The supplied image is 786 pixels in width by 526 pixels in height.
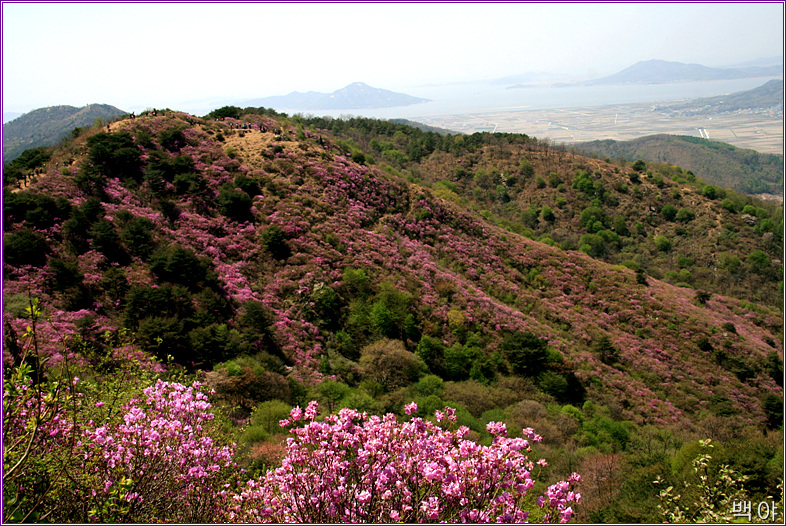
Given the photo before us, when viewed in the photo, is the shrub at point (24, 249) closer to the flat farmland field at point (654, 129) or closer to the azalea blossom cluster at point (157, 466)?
the azalea blossom cluster at point (157, 466)

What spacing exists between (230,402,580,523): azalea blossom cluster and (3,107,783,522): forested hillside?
14.2 inches

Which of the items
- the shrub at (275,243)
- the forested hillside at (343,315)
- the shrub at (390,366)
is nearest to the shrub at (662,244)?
the forested hillside at (343,315)

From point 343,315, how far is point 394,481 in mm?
17906

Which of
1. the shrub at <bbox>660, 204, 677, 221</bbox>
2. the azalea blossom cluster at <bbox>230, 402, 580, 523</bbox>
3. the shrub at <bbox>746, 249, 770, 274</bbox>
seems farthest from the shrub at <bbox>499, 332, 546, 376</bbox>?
the shrub at <bbox>660, 204, 677, 221</bbox>

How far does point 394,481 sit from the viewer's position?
4.86 m

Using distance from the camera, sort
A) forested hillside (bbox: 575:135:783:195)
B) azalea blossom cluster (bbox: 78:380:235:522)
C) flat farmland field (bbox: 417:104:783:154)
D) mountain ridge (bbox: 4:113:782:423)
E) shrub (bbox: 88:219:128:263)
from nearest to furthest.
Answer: azalea blossom cluster (bbox: 78:380:235:522)
mountain ridge (bbox: 4:113:782:423)
shrub (bbox: 88:219:128:263)
forested hillside (bbox: 575:135:783:195)
flat farmland field (bbox: 417:104:783:154)

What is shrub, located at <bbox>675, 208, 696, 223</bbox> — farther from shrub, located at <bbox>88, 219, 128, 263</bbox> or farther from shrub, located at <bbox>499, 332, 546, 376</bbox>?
shrub, located at <bbox>88, 219, 128, 263</bbox>

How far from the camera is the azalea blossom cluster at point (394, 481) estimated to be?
4.66m

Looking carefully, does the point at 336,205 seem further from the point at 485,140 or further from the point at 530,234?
the point at 485,140

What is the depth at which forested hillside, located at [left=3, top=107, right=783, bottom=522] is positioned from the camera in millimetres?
13716

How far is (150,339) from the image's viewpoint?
1547 centimetres

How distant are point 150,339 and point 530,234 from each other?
146 feet

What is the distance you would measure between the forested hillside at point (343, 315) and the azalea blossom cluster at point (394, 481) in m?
0.36

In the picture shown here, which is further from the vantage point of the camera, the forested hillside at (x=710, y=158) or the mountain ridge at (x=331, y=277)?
the forested hillside at (x=710, y=158)
